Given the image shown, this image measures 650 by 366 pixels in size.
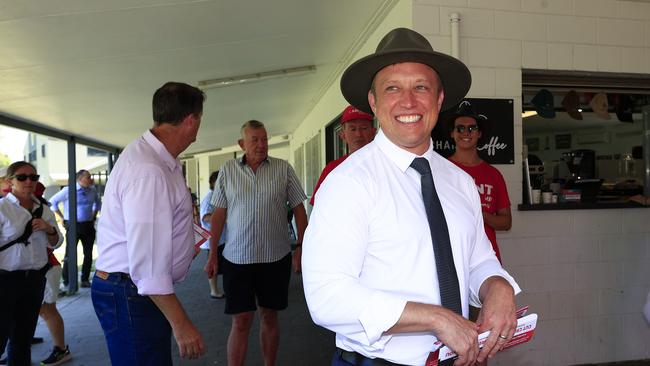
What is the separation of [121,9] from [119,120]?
428cm

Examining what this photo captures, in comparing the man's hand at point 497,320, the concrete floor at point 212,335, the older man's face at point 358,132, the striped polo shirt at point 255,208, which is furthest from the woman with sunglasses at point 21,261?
the man's hand at point 497,320

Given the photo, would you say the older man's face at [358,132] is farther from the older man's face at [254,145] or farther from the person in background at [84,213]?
the person in background at [84,213]

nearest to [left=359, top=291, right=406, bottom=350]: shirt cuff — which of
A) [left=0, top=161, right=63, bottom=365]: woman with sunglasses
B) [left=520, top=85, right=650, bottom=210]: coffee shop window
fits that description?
[left=520, top=85, right=650, bottom=210]: coffee shop window

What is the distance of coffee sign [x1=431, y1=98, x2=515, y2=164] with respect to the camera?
10.8 feet

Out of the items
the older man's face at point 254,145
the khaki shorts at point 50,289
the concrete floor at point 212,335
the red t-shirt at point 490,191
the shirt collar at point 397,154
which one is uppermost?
the older man's face at point 254,145

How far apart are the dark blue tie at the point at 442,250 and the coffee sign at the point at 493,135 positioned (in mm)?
2032

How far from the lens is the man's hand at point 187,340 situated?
1773 mm

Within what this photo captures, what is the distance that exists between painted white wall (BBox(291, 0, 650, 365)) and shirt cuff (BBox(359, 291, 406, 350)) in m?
2.56

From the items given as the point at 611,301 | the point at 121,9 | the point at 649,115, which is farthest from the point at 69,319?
the point at 649,115

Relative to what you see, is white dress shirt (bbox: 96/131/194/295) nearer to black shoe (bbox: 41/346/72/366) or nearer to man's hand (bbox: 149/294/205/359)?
man's hand (bbox: 149/294/205/359)

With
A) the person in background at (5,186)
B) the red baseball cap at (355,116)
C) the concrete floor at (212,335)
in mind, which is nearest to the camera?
the red baseball cap at (355,116)

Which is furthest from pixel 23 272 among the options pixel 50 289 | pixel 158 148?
pixel 158 148

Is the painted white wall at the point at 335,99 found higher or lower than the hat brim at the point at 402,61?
higher

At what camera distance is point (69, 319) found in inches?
211
